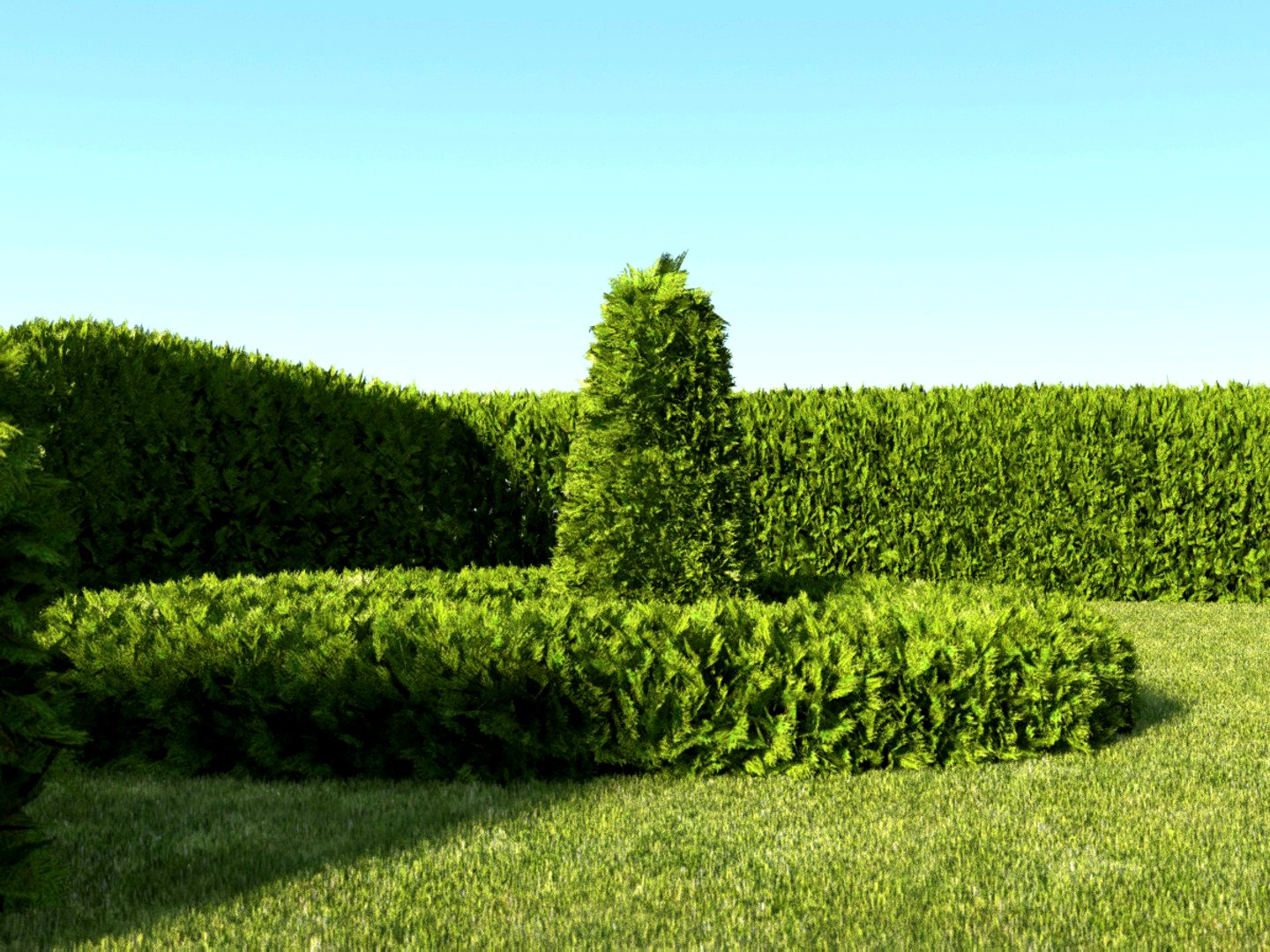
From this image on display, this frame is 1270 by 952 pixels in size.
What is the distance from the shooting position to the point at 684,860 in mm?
4660

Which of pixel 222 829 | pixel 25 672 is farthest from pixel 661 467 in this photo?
pixel 25 672

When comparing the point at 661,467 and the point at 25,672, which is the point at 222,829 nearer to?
the point at 25,672

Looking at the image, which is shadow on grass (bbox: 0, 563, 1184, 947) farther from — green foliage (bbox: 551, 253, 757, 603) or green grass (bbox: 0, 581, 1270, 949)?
green foliage (bbox: 551, 253, 757, 603)

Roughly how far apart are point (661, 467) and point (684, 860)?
3816mm

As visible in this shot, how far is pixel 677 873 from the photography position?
4.50 meters

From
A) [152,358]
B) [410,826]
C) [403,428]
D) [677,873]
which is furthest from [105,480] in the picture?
[677,873]

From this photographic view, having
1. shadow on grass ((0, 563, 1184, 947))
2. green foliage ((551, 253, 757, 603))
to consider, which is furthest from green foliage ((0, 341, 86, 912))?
green foliage ((551, 253, 757, 603))

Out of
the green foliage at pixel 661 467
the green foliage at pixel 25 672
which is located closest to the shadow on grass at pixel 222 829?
the green foliage at pixel 25 672

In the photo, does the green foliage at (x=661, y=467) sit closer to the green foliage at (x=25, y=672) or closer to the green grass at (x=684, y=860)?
the green grass at (x=684, y=860)

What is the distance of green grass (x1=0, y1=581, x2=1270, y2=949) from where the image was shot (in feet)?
13.0

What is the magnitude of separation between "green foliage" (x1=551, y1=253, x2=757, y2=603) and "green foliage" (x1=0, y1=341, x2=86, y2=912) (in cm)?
439

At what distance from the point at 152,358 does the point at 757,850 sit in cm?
810

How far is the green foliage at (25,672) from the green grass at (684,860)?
17 cm

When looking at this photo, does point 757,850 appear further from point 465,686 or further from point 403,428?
point 403,428
